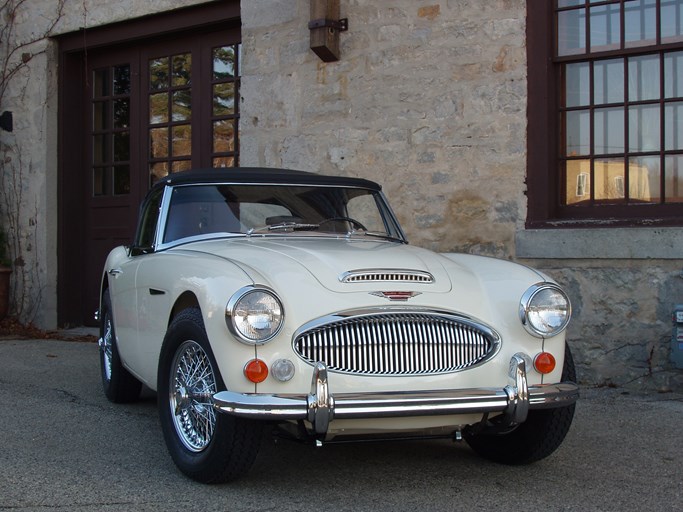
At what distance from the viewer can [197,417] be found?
383 centimetres

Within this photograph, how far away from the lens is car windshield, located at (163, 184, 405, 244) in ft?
15.4

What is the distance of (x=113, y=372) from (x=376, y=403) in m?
2.69

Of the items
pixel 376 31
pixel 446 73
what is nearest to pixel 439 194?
pixel 446 73

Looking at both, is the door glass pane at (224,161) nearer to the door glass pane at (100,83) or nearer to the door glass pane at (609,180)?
the door glass pane at (100,83)

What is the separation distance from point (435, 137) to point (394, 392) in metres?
4.05

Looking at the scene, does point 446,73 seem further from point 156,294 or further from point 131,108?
point 131,108

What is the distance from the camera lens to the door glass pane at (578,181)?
22.0 feet

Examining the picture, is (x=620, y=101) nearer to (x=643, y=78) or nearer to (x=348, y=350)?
(x=643, y=78)

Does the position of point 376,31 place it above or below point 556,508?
above

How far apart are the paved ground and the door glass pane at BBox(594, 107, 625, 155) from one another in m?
2.08

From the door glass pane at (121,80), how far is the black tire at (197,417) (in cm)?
677

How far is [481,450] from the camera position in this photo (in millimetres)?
4273

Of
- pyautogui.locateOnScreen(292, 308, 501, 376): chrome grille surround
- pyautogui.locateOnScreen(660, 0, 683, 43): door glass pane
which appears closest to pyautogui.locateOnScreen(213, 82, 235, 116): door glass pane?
pyautogui.locateOnScreen(660, 0, 683, 43): door glass pane

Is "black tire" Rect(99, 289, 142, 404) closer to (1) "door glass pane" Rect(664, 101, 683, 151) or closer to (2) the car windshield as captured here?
(2) the car windshield
